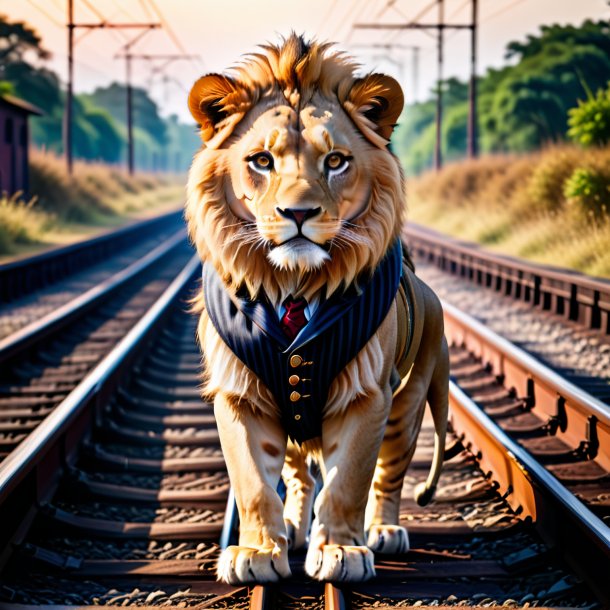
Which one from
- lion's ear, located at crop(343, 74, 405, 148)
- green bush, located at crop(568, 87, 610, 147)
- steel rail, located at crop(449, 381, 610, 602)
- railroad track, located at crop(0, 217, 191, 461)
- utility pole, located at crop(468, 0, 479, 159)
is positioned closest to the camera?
lion's ear, located at crop(343, 74, 405, 148)

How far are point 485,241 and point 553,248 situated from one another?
504 cm

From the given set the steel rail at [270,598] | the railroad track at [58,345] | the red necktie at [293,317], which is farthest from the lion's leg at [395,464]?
the railroad track at [58,345]

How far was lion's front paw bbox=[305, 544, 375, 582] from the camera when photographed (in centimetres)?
348

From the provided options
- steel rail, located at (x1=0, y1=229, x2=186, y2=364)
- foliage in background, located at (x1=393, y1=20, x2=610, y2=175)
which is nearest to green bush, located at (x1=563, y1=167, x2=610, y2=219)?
steel rail, located at (x1=0, y1=229, x2=186, y2=364)

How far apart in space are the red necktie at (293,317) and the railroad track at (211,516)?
36.3 inches

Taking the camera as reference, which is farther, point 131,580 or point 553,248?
point 553,248

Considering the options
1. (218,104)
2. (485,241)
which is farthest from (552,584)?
(485,241)

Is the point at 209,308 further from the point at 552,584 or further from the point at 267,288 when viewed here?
the point at 552,584

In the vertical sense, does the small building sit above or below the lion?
above

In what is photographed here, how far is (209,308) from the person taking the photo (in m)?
3.56

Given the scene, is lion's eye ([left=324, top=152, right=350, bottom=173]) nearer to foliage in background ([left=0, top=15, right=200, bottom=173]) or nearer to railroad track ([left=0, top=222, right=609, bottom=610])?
railroad track ([left=0, top=222, right=609, bottom=610])

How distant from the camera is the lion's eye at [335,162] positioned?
3.29 m

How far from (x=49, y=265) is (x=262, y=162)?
12.5 meters

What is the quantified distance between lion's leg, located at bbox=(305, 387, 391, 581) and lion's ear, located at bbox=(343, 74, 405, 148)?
3.07ft
